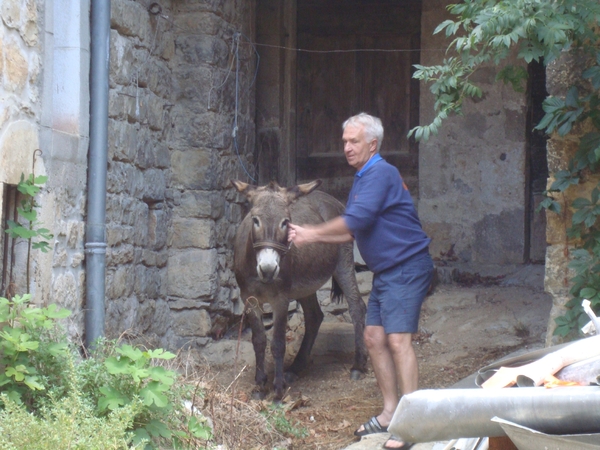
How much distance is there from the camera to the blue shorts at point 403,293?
177 inches

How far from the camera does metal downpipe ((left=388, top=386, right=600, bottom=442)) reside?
2.07m

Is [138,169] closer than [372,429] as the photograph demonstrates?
No

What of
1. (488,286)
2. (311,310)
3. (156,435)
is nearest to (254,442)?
(156,435)

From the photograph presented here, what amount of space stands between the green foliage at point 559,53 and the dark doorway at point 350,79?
4565 millimetres

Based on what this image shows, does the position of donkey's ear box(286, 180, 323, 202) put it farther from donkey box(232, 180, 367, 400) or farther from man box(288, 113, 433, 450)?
man box(288, 113, 433, 450)

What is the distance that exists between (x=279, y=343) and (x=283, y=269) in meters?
0.56

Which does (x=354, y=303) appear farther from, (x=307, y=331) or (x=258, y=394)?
(x=258, y=394)

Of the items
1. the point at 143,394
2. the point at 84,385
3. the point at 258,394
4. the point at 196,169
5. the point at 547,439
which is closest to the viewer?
the point at 547,439

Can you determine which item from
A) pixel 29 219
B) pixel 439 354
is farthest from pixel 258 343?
pixel 29 219

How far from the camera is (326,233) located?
4508 millimetres

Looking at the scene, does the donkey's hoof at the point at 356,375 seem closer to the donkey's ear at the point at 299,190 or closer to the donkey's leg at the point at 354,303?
the donkey's leg at the point at 354,303

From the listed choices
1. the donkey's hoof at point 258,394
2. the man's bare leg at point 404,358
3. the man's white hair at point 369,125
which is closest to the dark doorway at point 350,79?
the donkey's hoof at point 258,394

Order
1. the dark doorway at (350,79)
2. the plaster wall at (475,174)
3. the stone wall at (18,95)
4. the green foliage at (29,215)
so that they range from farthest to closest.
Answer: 1. the dark doorway at (350,79)
2. the plaster wall at (475,174)
3. the green foliage at (29,215)
4. the stone wall at (18,95)

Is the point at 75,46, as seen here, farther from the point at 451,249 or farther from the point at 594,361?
the point at 451,249
